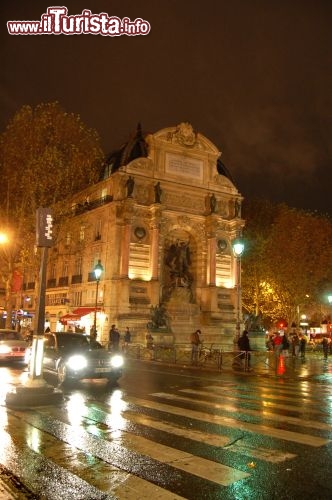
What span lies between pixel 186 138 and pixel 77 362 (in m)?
31.5

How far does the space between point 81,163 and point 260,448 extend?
25130mm

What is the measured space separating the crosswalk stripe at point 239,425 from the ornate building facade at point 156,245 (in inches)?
950

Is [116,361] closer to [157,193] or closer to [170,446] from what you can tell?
[170,446]

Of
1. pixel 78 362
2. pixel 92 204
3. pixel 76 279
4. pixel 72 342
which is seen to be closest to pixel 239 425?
pixel 78 362

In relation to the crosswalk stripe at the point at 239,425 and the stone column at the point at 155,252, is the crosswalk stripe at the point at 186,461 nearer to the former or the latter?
the crosswalk stripe at the point at 239,425

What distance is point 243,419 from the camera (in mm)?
9242

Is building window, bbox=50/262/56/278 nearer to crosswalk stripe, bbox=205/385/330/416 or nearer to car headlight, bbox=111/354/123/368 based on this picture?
car headlight, bbox=111/354/123/368

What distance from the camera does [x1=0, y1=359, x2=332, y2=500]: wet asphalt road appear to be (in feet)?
17.5

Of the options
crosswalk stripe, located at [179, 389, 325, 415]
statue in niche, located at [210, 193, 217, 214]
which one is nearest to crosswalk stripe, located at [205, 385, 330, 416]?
crosswalk stripe, located at [179, 389, 325, 415]

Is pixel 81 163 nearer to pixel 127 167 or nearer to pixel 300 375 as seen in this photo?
pixel 127 167

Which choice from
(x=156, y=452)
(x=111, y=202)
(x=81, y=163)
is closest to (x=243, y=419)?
(x=156, y=452)

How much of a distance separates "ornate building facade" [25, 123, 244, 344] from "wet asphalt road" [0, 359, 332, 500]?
2376 centimetres

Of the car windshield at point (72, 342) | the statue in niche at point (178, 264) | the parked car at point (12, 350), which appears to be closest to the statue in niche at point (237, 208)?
the statue in niche at point (178, 264)

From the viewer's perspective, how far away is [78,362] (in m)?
13.7
